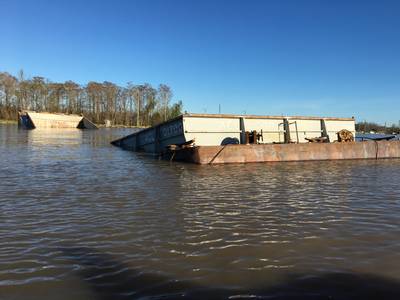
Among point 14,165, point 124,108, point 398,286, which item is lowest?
point 398,286

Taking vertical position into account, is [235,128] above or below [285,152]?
above

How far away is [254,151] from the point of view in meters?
17.0

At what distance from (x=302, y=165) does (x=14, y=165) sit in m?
11.9

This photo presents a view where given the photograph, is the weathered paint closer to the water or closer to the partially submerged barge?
the partially submerged barge

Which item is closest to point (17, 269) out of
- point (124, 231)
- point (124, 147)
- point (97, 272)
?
point (97, 272)

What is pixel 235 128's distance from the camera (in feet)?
63.0

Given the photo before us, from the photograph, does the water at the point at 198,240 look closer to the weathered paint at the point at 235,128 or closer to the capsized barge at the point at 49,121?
the weathered paint at the point at 235,128

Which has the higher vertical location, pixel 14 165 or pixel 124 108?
pixel 124 108

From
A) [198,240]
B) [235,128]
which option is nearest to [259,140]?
[235,128]

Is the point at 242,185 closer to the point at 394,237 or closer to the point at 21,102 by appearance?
the point at 394,237

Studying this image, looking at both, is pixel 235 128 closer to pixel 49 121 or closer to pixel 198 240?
pixel 198 240

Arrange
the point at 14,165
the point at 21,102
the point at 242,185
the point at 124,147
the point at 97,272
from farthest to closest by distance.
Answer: the point at 21,102, the point at 124,147, the point at 14,165, the point at 242,185, the point at 97,272

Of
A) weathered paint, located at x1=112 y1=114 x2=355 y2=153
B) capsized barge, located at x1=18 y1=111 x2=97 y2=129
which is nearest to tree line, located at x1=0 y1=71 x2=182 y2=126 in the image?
capsized barge, located at x1=18 y1=111 x2=97 y2=129

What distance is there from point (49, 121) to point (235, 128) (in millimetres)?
65445
